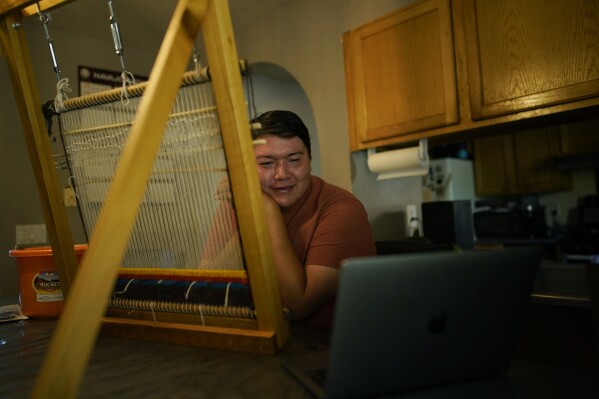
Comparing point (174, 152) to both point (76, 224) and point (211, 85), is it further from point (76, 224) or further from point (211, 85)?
point (76, 224)

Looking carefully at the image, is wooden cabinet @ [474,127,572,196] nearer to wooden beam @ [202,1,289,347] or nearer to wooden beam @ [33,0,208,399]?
wooden beam @ [202,1,289,347]

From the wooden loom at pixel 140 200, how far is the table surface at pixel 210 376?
52mm

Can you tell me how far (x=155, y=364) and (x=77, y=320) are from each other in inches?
10.4

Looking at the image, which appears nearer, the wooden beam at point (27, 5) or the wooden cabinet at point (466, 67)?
the wooden beam at point (27, 5)

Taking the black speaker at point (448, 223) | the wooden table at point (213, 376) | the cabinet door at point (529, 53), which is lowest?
the black speaker at point (448, 223)

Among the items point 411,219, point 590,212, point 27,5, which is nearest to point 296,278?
point 27,5

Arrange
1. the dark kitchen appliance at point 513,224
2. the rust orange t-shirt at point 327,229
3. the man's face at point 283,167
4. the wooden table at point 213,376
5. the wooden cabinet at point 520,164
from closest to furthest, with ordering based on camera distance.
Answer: the wooden table at point 213,376
the rust orange t-shirt at point 327,229
the man's face at point 283,167
the dark kitchen appliance at point 513,224
the wooden cabinet at point 520,164

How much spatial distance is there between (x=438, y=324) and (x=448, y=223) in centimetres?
179

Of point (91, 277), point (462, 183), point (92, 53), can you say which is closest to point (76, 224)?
point (92, 53)

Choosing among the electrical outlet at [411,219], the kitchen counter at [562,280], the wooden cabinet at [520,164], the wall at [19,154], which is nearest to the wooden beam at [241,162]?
the kitchen counter at [562,280]

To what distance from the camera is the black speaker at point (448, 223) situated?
2.28m

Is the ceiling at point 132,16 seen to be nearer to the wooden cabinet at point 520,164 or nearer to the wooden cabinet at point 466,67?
the wooden cabinet at point 466,67

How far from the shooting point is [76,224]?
8.87ft

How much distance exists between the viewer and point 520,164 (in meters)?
4.13
